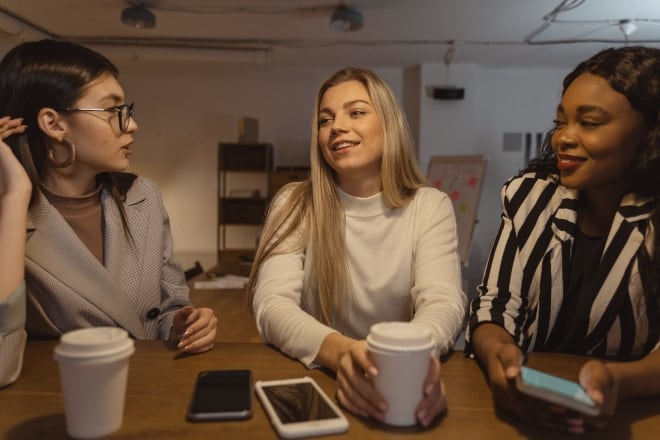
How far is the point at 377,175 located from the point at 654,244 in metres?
0.73

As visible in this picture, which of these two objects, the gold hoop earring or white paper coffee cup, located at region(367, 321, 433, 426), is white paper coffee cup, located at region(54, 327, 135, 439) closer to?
white paper coffee cup, located at region(367, 321, 433, 426)

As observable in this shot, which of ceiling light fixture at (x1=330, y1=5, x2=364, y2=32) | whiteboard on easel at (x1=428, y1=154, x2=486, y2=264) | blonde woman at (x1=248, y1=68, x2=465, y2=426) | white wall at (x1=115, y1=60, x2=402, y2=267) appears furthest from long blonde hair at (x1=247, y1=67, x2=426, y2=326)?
white wall at (x1=115, y1=60, x2=402, y2=267)

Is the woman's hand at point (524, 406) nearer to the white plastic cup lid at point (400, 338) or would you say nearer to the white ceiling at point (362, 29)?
the white plastic cup lid at point (400, 338)

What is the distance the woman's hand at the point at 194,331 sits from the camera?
1017mm

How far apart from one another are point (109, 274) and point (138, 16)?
3.01 m

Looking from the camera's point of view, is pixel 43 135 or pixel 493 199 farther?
pixel 493 199

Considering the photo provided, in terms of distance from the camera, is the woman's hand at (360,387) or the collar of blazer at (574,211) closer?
the woman's hand at (360,387)

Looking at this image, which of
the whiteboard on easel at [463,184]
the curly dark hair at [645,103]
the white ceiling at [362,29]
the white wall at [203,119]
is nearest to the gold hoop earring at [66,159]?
the curly dark hair at [645,103]

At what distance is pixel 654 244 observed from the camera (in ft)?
3.43

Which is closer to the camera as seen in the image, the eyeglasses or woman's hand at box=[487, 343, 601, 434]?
woman's hand at box=[487, 343, 601, 434]

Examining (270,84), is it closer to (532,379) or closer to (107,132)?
(107,132)

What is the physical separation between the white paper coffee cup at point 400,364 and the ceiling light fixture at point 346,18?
331 cm

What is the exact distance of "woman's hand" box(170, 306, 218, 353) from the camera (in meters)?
1.02

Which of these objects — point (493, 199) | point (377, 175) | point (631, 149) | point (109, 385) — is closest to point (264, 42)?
point (493, 199)
